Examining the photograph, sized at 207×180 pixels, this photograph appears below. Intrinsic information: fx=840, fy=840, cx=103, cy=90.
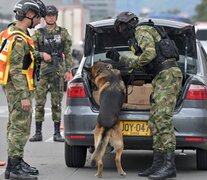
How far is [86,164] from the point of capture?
989 centimetres

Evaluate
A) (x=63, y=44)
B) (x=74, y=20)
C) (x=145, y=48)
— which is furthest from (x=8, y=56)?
(x=74, y=20)

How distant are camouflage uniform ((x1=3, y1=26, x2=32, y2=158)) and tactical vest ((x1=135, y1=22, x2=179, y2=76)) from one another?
1323 millimetres

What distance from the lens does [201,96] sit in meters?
8.92

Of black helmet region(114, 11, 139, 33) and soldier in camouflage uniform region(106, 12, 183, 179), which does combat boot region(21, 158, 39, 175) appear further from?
black helmet region(114, 11, 139, 33)

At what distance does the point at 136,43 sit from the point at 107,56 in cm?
36

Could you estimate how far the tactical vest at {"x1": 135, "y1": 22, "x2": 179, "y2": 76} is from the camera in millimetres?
8778

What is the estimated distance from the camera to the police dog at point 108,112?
870 centimetres

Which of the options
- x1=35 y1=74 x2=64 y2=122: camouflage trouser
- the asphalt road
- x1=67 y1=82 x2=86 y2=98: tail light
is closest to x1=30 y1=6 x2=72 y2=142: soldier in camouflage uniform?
x1=35 y1=74 x2=64 y2=122: camouflage trouser

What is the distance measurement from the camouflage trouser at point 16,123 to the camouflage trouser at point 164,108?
51.5 inches

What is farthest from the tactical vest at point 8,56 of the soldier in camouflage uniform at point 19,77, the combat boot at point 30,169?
the combat boot at point 30,169

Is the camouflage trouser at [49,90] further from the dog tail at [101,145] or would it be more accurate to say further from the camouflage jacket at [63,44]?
the dog tail at [101,145]

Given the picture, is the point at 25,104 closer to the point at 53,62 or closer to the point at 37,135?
the point at 53,62

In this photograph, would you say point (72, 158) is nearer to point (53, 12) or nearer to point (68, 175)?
point (68, 175)

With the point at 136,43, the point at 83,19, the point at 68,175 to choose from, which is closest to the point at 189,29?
the point at 136,43
